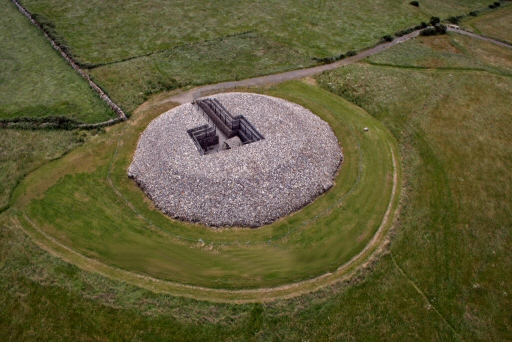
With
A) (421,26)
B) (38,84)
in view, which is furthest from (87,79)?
(421,26)

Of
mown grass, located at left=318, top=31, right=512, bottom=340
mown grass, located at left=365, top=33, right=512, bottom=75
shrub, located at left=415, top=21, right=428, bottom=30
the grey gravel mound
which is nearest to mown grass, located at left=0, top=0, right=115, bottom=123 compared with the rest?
the grey gravel mound

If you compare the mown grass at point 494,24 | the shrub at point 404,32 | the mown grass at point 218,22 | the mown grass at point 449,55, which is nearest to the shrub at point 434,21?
the mown grass at point 218,22

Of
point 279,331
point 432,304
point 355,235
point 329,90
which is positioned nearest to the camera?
point 279,331

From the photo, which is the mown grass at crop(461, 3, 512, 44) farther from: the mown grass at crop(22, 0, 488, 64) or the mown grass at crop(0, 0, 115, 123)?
the mown grass at crop(0, 0, 115, 123)

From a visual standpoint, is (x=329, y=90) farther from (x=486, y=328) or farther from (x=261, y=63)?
(x=486, y=328)

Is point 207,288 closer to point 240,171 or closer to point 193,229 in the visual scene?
point 193,229

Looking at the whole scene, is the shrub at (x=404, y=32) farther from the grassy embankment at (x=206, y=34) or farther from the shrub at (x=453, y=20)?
the shrub at (x=453, y=20)

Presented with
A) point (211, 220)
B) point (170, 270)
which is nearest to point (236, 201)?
point (211, 220)
